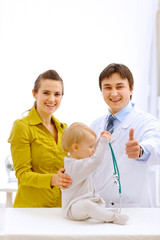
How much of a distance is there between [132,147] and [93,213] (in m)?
0.37

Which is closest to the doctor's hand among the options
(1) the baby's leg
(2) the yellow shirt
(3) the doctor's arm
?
(3) the doctor's arm

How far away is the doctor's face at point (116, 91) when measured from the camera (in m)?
2.02

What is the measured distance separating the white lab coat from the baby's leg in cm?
39

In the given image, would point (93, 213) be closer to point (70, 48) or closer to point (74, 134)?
point (74, 134)

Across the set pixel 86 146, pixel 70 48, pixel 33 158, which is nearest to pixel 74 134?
pixel 86 146

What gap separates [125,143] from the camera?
1945 millimetres

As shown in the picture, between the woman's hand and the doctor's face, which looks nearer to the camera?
the woman's hand

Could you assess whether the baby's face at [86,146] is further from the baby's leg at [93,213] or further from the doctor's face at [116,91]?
the doctor's face at [116,91]

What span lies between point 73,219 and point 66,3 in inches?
110

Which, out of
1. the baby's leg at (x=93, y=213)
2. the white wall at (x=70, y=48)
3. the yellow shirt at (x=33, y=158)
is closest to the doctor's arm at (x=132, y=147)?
the baby's leg at (x=93, y=213)

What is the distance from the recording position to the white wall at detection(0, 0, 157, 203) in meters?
3.71

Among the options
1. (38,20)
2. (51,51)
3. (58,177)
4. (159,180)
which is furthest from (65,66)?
(58,177)

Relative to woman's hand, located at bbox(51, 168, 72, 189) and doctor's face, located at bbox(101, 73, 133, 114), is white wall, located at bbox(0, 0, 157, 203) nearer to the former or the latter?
doctor's face, located at bbox(101, 73, 133, 114)

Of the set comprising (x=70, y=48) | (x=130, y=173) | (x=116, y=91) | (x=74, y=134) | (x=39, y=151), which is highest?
(x=70, y=48)
